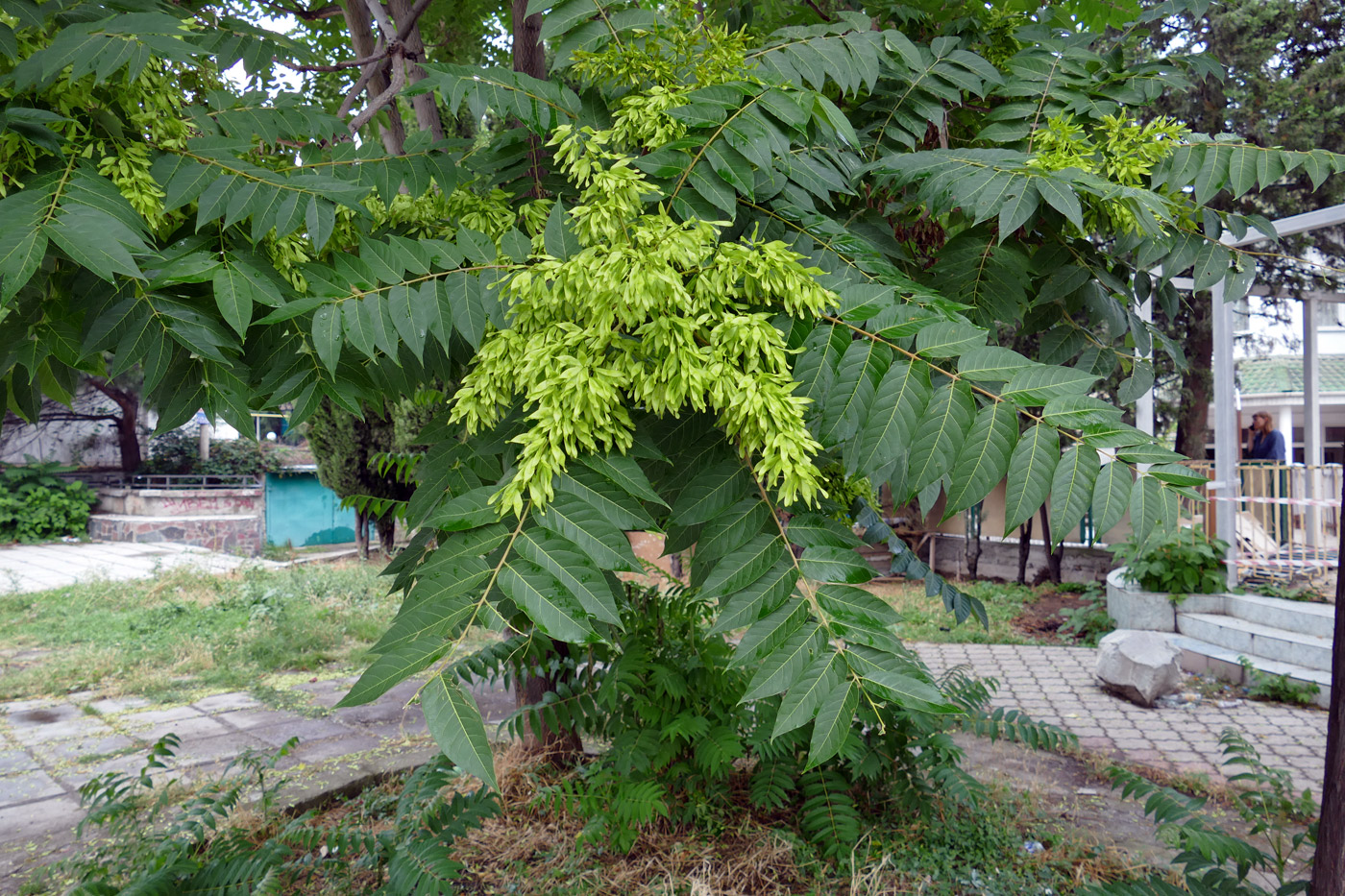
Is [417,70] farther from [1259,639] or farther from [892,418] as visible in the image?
[1259,639]

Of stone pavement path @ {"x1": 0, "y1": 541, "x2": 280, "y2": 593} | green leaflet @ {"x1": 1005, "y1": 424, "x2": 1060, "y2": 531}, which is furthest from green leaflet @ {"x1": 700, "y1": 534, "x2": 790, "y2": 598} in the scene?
stone pavement path @ {"x1": 0, "y1": 541, "x2": 280, "y2": 593}

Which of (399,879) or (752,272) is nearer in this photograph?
(752,272)

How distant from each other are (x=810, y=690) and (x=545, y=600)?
480 millimetres

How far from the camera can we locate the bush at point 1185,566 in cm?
768

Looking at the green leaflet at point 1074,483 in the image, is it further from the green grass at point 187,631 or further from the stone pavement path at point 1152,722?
the green grass at point 187,631

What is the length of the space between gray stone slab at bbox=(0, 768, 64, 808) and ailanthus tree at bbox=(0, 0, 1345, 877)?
3.69 metres

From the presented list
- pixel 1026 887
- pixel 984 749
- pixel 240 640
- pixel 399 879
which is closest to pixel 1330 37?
pixel 984 749

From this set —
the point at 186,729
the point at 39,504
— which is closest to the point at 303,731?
the point at 186,729

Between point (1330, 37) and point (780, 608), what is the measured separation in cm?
1534

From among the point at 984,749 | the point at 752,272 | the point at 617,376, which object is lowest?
the point at 984,749

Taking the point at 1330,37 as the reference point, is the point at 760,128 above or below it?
below

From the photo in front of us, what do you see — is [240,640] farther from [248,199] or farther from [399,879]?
[248,199]

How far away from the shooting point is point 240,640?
837 centimetres

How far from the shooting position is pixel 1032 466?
4.80ft
